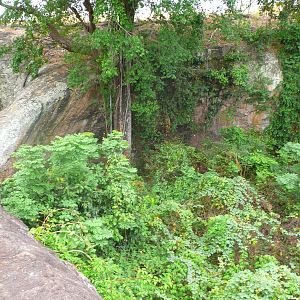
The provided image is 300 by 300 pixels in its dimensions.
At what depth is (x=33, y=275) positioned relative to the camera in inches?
128

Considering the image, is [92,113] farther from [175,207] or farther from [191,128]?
[175,207]

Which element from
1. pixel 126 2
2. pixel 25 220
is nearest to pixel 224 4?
pixel 126 2

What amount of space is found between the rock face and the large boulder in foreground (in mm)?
4191

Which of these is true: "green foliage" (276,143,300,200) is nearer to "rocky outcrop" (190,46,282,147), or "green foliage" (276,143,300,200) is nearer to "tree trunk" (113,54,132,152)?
"rocky outcrop" (190,46,282,147)

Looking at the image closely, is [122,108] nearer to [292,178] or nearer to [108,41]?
[108,41]

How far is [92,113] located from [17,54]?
200cm

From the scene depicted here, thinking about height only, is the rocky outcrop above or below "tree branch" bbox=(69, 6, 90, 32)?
below

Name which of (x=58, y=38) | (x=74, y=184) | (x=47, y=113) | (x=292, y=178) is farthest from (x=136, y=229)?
(x=58, y=38)

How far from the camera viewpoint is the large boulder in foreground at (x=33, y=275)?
3.09m

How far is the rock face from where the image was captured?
7.87 meters

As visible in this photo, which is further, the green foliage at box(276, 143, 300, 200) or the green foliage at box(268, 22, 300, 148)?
the green foliage at box(268, 22, 300, 148)

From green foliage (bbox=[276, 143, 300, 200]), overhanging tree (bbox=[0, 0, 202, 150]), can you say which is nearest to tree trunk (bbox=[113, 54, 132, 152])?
overhanging tree (bbox=[0, 0, 202, 150])

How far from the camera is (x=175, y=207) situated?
660cm

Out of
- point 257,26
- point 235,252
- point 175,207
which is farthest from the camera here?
point 257,26
